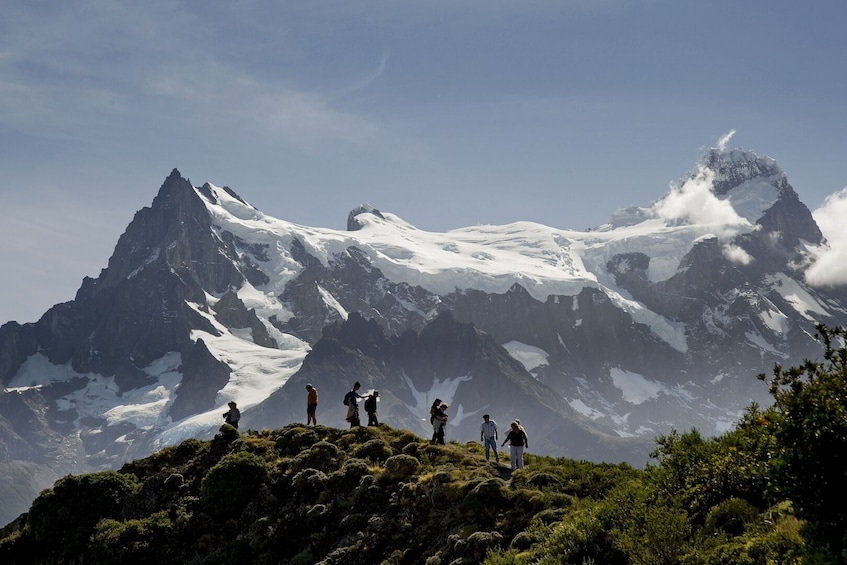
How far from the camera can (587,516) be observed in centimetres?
2744

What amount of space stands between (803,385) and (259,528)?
27.3 metres

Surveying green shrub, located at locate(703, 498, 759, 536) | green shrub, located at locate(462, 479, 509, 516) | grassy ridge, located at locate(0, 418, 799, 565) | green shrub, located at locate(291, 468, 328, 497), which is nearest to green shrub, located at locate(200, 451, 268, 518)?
grassy ridge, located at locate(0, 418, 799, 565)

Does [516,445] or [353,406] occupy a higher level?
[353,406]

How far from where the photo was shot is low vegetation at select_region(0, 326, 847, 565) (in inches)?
765

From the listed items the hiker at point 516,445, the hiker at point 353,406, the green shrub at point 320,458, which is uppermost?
the hiker at point 353,406

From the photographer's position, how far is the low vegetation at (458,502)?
19.4 m

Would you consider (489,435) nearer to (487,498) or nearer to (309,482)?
(309,482)

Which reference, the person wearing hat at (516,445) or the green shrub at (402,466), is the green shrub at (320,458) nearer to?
the green shrub at (402,466)

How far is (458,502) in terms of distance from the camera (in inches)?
1375

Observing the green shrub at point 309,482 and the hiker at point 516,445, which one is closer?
the hiker at point 516,445

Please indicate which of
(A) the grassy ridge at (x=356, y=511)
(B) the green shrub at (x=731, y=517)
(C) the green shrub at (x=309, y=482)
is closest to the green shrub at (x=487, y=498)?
(A) the grassy ridge at (x=356, y=511)

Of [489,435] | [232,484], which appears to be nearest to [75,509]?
[232,484]

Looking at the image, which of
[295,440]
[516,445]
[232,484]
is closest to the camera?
[516,445]

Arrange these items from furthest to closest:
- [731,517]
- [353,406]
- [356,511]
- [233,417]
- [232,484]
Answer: [233,417], [353,406], [232,484], [356,511], [731,517]
